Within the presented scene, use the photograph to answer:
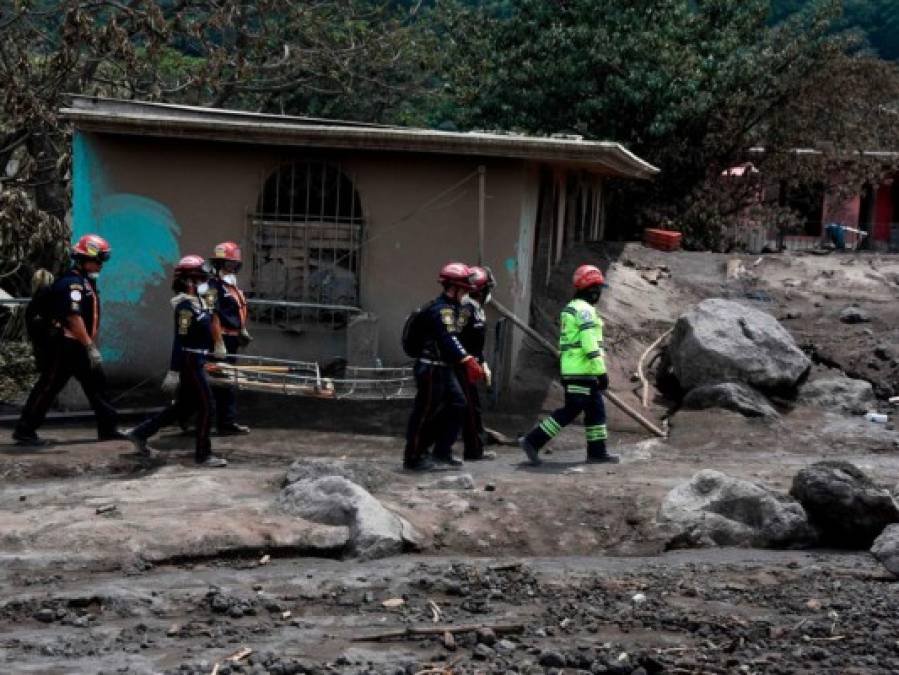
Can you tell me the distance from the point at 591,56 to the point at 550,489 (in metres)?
15.0

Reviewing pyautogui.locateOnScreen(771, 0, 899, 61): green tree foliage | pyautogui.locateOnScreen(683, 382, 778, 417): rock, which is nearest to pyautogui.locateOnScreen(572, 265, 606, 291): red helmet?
pyautogui.locateOnScreen(683, 382, 778, 417): rock

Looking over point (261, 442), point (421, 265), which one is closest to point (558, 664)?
point (261, 442)

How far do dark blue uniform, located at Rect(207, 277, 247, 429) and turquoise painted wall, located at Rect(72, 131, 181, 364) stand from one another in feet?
5.76

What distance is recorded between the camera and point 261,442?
43.3 feet

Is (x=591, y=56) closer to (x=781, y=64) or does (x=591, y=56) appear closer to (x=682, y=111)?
(x=682, y=111)

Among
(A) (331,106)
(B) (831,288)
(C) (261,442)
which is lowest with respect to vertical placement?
(C) (261,442)

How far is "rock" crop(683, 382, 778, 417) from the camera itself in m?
14.2

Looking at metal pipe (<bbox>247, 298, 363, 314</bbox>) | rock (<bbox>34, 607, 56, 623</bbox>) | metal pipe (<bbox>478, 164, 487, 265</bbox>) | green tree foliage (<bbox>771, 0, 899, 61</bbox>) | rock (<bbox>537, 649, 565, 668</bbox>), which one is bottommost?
rock (<bbox>34, 607, 56, 623</bbox>)

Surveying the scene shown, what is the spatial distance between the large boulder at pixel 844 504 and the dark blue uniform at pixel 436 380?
2.91 metres

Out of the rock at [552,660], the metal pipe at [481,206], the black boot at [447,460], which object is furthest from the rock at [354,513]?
the metal pipe at [481,206]

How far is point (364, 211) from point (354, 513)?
5910mm

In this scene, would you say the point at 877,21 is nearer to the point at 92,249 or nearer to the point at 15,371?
the point at 15,371

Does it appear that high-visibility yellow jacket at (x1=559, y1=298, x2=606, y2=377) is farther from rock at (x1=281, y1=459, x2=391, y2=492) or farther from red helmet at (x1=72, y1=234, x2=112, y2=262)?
red helmet at (x1=72, y1=234, x2=112, y2=262)

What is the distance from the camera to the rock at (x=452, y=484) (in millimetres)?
10648
